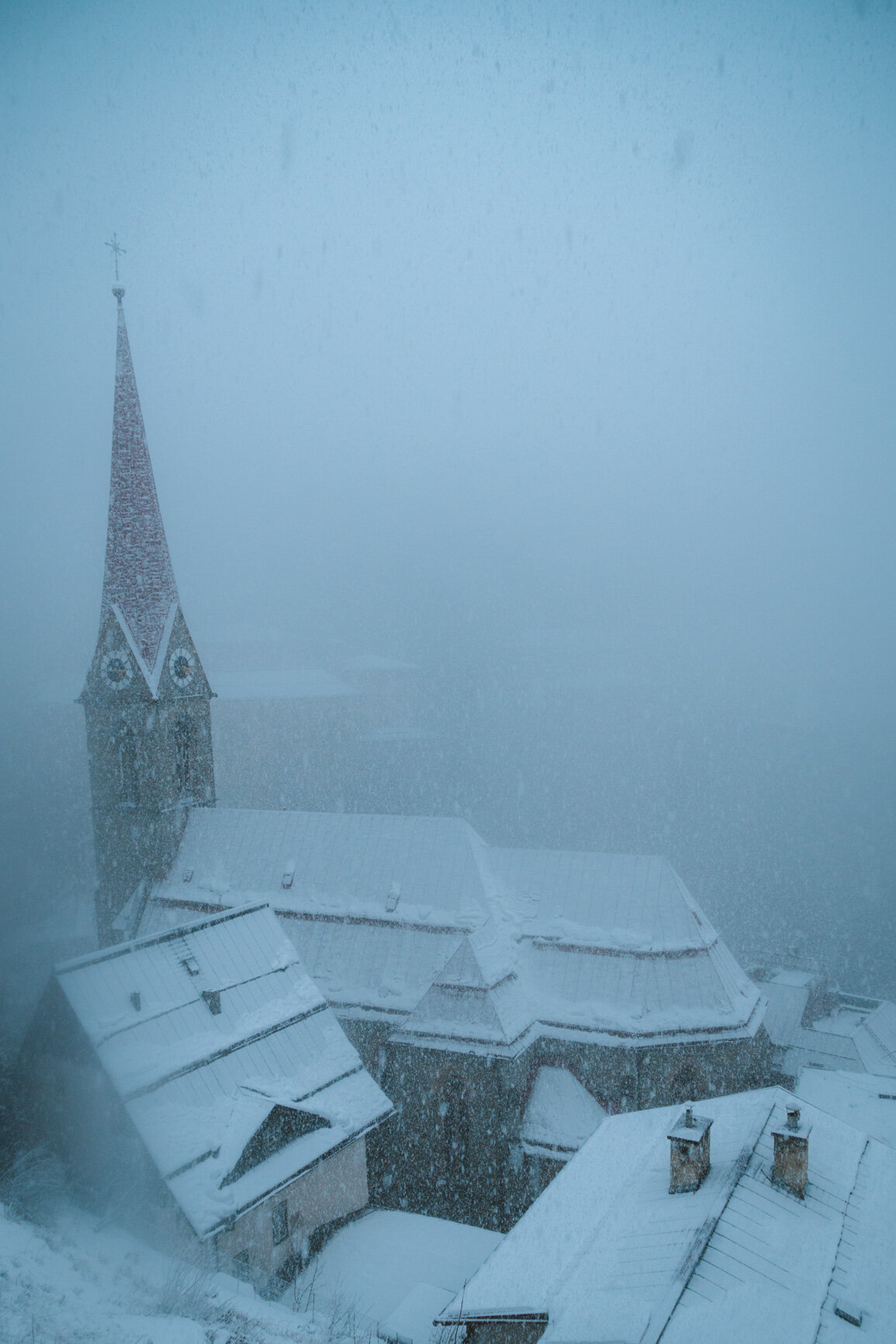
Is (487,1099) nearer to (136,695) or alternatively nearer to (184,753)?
(184,753)

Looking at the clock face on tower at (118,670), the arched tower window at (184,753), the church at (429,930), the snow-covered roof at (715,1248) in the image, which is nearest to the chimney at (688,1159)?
the snow-covered roof at (715,1248)

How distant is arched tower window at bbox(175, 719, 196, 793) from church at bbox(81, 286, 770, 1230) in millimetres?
58

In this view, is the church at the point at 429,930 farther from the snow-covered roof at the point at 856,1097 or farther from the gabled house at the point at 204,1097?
the gabled house at the point at 204,1097

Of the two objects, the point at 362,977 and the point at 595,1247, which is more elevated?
the point at 595,1247

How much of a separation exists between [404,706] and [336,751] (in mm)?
10280

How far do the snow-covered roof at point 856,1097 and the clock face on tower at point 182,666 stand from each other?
19.8 meters

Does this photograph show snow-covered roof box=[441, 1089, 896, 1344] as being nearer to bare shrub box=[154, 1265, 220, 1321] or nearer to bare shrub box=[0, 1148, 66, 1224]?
bare shrub box=[154, 1265, 220, 1321]

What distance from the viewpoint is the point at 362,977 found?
2109cm

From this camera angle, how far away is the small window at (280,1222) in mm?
15102

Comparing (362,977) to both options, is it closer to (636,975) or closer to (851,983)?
(636,975)

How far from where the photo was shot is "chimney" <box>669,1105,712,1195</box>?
37.0ft

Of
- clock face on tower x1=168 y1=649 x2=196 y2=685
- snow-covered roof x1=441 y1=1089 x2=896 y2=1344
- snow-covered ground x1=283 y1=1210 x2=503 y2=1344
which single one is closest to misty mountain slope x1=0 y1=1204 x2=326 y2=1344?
snow-covered ground x1=283 y1=1210 x2=503 y2=1344

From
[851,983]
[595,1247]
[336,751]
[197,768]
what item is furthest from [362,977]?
[336,751]

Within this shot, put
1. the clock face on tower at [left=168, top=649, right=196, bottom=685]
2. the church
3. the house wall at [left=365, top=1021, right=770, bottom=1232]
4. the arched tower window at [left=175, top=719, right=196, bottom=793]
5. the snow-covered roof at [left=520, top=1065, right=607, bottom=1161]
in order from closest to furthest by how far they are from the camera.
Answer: the snow-covered roof at [left=520, top=1065, right=607, bottom=1161], the house wall at [left=365, top=1021, right=770, bottom=1232], the church, the clock face on tower at [left=168, top=649, right=196, bottom=685], the arched tower window at [left=175, top=719, right=196, bottom=793]
